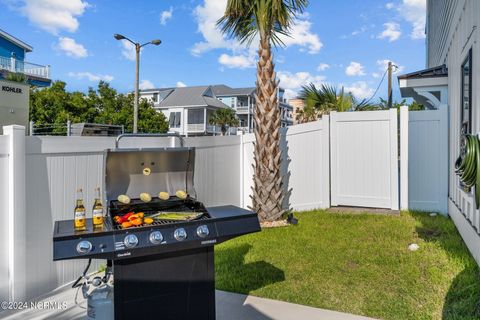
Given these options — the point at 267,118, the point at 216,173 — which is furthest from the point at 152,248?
the point at 267,118

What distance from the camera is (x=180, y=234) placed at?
244cm

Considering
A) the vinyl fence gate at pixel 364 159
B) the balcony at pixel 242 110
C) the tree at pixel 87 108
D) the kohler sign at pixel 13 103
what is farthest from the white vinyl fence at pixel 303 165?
the balcony at pixel 242 110

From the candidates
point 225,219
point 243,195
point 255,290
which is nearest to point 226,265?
point 255,290

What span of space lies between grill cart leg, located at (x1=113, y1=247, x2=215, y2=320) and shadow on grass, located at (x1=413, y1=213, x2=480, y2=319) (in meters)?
2.12

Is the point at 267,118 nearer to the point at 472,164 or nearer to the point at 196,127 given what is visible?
the point at 472,164

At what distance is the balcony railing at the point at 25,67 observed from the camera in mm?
27548

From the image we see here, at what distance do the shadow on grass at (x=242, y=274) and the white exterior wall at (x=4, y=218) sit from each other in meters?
2.08

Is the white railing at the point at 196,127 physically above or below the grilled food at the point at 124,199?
above

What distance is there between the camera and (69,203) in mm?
4164

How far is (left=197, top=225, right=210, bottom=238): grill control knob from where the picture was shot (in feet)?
8.23

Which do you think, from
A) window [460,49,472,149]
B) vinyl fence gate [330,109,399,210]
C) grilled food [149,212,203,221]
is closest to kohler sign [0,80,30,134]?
grilled food [149,212,203,221]

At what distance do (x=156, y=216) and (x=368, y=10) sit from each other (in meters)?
13.9

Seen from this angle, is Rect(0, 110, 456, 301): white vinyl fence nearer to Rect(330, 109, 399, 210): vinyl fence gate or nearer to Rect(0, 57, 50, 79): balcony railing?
Rect(330, 109, 399, 210): vinyl fence gate

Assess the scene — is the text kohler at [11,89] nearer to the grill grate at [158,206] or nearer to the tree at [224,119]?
the grill grate at [158,206]
